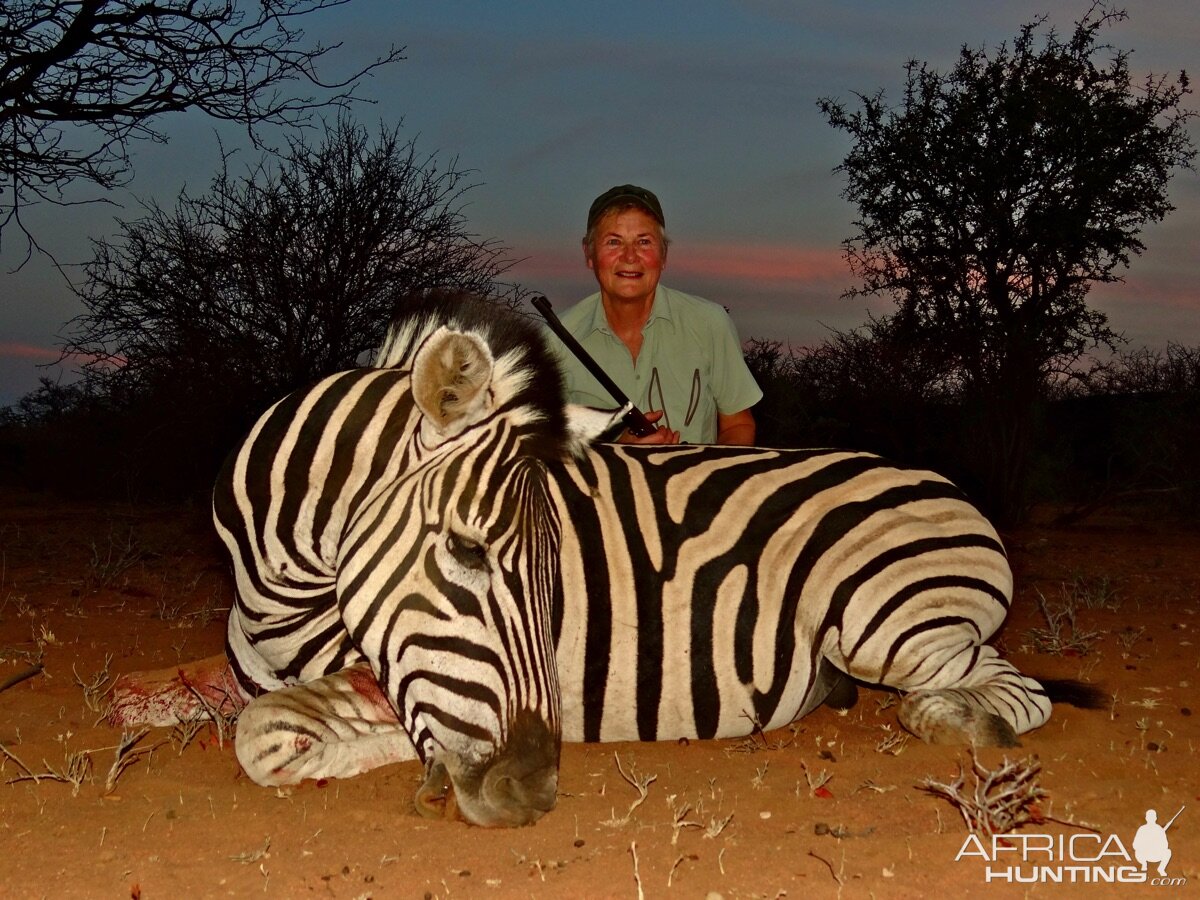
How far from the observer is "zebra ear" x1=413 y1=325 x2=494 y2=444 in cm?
244

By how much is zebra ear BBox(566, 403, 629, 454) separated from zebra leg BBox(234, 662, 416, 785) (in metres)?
0.85

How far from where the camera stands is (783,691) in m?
3.22

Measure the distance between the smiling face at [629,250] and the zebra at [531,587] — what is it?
119cm

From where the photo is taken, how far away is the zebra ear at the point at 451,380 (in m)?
2.44

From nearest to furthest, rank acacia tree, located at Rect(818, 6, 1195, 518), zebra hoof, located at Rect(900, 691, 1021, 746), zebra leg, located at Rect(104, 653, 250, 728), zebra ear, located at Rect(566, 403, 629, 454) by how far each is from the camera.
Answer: zebra ear, located at Rect(566, 403, 629, 454), zebra hoof, located at Rect(900, 691, 1021, 746), zebra leg, located at Rect(104, 653, 250, 728), acacia tree, located at Rect(818, 6, 1195, 518)

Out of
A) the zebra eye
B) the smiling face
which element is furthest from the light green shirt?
the zebra eye

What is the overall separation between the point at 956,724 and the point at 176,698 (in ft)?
7.74

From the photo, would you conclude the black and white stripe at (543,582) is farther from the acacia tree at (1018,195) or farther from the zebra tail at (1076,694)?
the acacia tree at (1018,195)

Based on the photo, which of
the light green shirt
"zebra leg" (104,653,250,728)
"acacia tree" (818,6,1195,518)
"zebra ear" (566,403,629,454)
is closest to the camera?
"zebra ear" (566,403,629,454)

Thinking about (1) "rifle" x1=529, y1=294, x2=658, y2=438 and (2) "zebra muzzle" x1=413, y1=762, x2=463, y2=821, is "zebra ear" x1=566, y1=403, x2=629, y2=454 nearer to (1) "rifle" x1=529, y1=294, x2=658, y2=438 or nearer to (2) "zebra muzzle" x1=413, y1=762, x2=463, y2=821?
(1) "rifle" x1=529, y1=294, x2=658, y2=438

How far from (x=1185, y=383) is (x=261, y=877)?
15347mm

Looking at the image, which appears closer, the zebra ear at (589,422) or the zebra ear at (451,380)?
the zebra ear at (451,380)

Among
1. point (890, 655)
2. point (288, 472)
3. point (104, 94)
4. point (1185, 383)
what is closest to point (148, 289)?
point (104, 94)

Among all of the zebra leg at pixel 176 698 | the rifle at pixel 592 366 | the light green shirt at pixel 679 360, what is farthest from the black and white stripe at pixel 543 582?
the light green shirt at pixel 679 360
